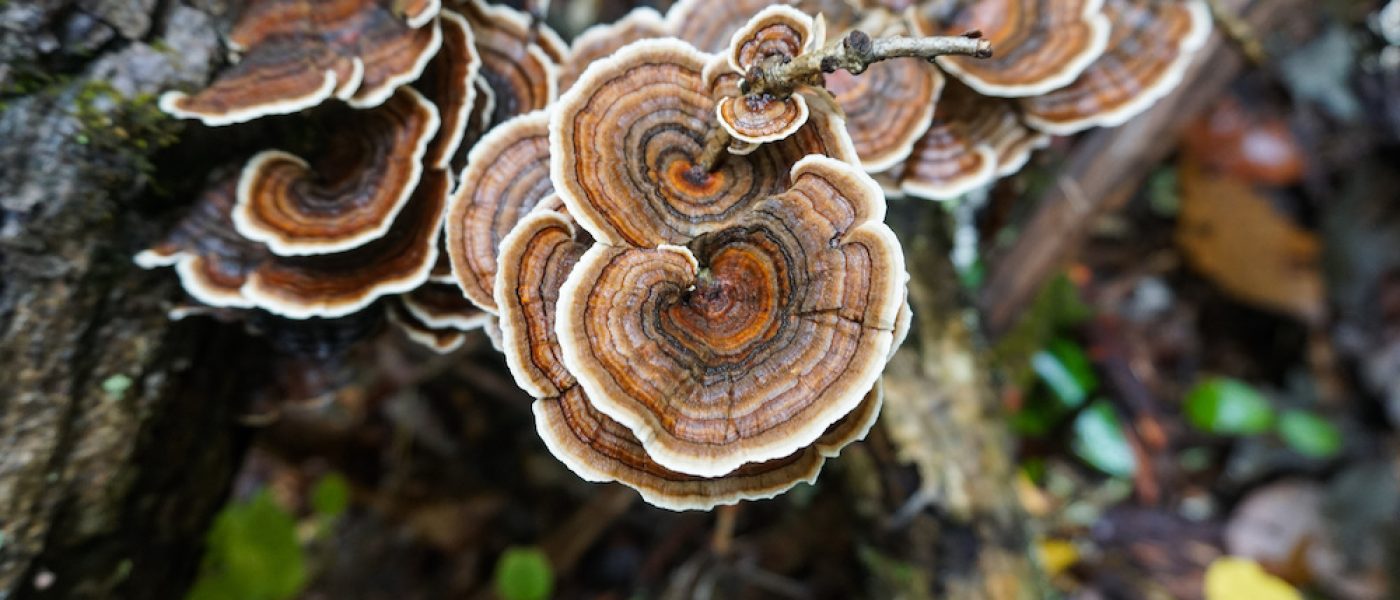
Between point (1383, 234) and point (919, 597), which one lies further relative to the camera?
point (1383, 234)

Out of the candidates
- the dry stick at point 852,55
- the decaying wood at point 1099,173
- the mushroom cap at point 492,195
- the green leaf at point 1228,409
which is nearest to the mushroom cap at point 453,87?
the mushroom cap at point 492,195

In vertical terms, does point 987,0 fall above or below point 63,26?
below

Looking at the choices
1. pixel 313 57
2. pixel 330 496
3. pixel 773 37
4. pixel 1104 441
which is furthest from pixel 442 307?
pixel 1104 441

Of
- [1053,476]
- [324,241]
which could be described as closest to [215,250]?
[324,241]

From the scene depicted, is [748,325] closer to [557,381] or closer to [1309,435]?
[557,381]

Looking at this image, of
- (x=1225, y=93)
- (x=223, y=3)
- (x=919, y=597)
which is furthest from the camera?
(x=1225, y=93)

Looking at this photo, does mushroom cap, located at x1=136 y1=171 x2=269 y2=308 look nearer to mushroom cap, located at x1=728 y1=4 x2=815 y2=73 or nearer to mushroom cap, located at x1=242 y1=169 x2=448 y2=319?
mushroom cap, located at x1=242 y1=169 x2=448 y2=319

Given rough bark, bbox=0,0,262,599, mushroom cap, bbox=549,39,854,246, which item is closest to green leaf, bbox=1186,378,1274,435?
mushroom cap, bbox=549,39,854,246

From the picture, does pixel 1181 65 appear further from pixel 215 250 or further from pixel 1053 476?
pixel 1053 476
